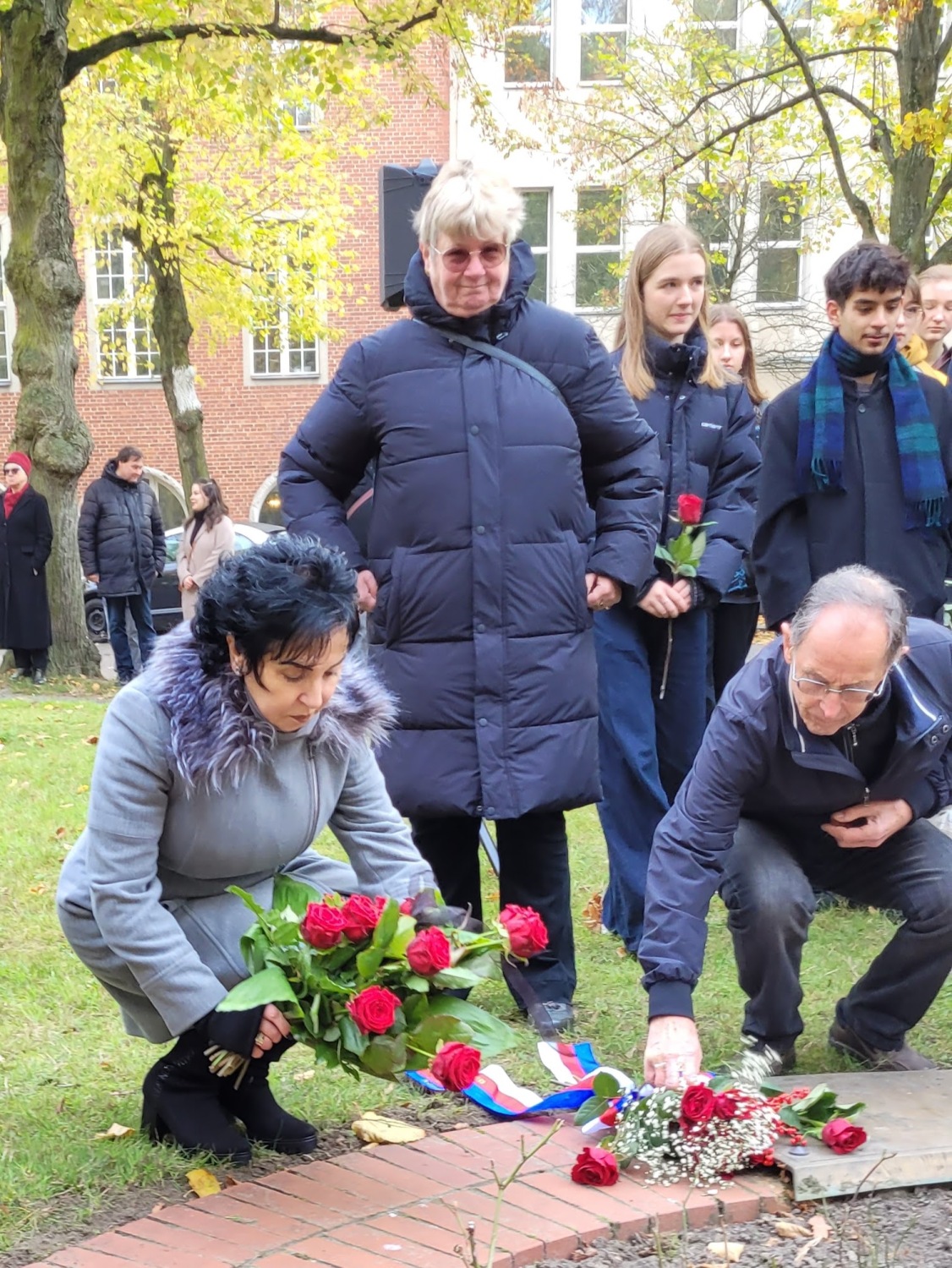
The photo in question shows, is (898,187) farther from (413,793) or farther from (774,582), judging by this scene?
(413,793)

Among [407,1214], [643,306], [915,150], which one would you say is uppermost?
[915,150]

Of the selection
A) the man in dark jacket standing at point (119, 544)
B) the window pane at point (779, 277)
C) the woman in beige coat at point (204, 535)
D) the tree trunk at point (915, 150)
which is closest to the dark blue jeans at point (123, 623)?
the man in dark jacket standing at point (119, 544)

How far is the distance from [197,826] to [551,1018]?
1.31 m

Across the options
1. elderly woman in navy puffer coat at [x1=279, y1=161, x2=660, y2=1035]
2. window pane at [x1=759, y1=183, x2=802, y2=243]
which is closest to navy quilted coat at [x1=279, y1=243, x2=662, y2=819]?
elderly woman in navy puffer coat at [x1=279, y1=161, x2=660, y2=1035]

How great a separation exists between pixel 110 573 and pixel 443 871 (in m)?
9.43

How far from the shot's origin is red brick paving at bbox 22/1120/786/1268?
2588 mm

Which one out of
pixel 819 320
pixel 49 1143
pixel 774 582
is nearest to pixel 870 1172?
pixel 49 1143

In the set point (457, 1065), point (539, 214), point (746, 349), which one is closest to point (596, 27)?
point (539, 214)

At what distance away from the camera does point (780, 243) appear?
23.1 metres

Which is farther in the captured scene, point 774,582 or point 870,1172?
point 774,582

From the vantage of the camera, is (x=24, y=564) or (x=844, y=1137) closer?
(x=844, y=1137)

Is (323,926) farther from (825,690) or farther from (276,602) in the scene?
(825,690)

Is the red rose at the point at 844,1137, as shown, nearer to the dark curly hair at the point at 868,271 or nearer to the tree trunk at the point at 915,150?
the dark curly hair at the point at 868,271

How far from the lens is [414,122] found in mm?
25172
